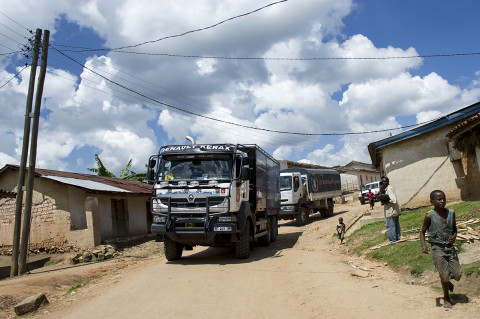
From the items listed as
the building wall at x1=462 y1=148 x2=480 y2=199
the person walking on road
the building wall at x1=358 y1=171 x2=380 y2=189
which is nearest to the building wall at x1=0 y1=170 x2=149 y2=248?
the person walking on road

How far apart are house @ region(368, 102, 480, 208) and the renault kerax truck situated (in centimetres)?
735

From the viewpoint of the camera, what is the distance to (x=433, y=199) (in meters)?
5.30

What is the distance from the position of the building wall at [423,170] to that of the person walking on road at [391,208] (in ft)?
20.9

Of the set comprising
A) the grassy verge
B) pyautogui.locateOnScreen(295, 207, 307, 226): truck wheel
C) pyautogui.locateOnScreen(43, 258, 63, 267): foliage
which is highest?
pyautogui.locateOnScreen(295, 207, 307, 226): truck wheel

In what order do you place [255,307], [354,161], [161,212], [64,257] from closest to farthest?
[255,307], [161,212], [64,257], [354,161]

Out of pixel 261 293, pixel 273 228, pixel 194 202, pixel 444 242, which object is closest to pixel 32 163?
pixel 194 202

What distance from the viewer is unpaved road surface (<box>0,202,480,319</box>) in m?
5.43

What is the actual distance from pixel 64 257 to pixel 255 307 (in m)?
12.4

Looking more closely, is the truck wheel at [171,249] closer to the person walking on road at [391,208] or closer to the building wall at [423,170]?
the person walking on road at [391,208]

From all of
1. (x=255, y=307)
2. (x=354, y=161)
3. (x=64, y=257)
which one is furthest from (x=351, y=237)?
(x=354, y=161)

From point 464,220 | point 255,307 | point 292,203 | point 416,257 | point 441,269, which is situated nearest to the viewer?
point 441,269

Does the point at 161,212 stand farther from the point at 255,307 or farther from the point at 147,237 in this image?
the point at 147,237

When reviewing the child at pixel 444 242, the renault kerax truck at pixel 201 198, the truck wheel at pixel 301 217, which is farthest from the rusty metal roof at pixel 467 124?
the truck wheel at pixel 301 217

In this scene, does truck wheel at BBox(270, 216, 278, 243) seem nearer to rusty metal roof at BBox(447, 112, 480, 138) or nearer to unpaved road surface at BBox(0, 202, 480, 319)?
unpaved road surface at BBox(0, 202, 480, 319)
